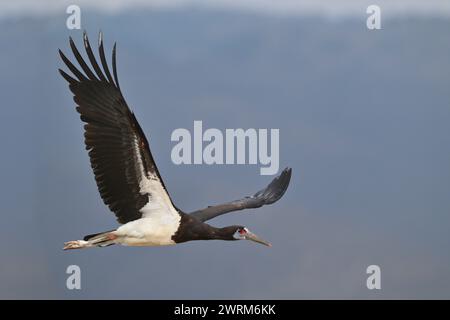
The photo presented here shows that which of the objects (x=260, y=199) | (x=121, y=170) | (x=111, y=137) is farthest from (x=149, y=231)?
(x=260, y=199)

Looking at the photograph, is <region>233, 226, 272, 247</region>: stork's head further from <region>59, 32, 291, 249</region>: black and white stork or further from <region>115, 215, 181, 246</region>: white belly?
<region>115, 215, 181, 246</region>: white belly

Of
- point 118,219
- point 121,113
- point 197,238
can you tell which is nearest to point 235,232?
point 197,238

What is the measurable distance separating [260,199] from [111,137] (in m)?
2.20

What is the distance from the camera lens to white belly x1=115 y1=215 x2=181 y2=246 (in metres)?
6.94

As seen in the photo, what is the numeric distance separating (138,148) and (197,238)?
942 mm

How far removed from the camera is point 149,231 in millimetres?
6961

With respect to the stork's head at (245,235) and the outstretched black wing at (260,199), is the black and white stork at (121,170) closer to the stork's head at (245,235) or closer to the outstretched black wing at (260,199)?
the stork's head at (245,235)

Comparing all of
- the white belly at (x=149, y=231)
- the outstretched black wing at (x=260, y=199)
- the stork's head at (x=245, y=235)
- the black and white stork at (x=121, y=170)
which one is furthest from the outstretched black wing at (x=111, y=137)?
the outstretched black wing at (x=260, y=199)

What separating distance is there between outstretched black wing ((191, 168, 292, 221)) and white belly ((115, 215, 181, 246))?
0.83 metres

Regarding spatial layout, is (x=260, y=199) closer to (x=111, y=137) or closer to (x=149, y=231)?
(x=149, y=231)

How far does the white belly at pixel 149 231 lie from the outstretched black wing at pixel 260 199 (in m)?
0.83

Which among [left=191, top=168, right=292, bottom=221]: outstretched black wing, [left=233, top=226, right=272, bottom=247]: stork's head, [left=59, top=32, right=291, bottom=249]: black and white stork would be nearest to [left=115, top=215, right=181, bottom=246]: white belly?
[left=59, top=32, right=291, bottom=249]: black and white stork

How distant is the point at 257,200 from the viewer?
846 centimetres

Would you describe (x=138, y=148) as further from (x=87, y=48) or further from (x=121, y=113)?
(x=87, y=48)
